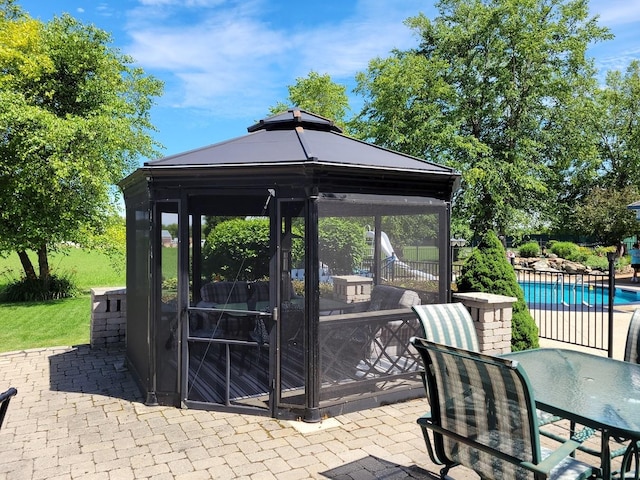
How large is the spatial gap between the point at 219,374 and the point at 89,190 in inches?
394

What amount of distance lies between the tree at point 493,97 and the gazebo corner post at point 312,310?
45.7 ft

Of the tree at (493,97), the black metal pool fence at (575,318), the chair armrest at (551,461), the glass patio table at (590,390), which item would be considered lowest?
the black metal pool fence at (575,318)

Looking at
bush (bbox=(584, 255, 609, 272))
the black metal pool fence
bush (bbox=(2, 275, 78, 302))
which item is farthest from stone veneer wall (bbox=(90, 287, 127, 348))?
bush (bbox=(584, 255, 609, 272))

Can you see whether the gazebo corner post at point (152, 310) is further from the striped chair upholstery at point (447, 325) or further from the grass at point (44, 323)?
the grass at point (44, 323)

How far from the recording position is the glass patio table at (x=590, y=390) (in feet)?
7.55

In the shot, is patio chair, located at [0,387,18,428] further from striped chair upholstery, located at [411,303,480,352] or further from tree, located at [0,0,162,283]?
tree, located at [0,0,162,283]

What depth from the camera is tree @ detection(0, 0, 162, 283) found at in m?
11.4

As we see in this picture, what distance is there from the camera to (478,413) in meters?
2.27

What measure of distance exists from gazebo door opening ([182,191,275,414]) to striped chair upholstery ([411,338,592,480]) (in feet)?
6.93

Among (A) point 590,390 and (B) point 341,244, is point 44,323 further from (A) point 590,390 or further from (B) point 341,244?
(A) point 590,390

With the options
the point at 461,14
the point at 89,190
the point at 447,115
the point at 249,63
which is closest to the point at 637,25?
the point at 461,14

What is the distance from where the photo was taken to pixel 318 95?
21.2 metres

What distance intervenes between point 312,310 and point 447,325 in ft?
4.15

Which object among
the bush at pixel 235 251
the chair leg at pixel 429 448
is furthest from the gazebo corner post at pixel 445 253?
the chair leg at pixel 429 448
